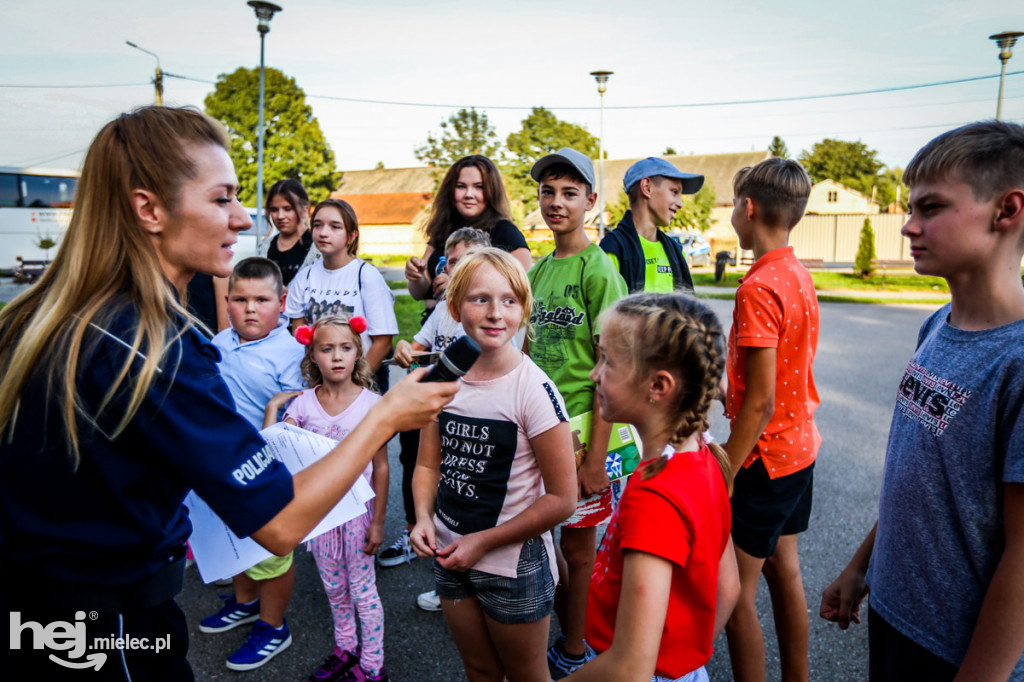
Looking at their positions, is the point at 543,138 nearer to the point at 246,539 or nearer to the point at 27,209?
the point at 27,209

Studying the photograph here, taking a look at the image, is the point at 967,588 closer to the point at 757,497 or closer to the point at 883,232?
the point at 757,497

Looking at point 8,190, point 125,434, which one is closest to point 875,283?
point 125,434

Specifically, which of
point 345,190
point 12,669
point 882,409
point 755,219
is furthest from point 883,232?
point 345,190

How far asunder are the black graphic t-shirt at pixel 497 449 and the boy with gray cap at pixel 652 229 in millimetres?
1440

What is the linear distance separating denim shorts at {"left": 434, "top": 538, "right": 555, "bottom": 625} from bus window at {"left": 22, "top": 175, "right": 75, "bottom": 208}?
23560mm

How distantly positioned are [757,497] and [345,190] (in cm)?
7876

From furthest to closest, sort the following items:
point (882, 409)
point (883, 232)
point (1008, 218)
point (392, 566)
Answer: point (883, 232), point (882, 409), point (392, 566), point (1008, 218)

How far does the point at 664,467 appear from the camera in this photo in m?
1.55

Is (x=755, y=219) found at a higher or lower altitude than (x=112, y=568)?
higher

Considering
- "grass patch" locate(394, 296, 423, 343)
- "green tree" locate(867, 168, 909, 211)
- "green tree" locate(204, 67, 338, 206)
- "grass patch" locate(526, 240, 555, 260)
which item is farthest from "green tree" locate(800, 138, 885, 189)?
"grass patch" locate(394, 296, 423, 343)

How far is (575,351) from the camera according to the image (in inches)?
117

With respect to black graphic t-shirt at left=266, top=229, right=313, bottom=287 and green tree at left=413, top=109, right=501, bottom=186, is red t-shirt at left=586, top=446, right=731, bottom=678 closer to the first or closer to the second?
black graphic t-shirt at left=266, top=229, right=313, bottom=287

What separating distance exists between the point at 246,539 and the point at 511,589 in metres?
0.87

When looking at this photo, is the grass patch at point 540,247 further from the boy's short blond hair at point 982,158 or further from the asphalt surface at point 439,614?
the boy's short blond hair at point 982,158
